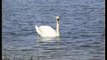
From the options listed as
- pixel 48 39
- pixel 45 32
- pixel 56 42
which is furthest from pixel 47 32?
pixel 56 42

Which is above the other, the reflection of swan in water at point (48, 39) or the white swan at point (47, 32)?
the white swan at point (47, 32)

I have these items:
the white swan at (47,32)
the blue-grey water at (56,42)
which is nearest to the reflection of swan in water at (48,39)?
the blue-grey water at (56,42)

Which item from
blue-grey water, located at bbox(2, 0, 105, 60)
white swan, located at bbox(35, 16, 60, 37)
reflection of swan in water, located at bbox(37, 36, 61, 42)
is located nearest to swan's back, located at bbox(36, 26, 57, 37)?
white swan, located at bbox(35, 16, 60, 37)

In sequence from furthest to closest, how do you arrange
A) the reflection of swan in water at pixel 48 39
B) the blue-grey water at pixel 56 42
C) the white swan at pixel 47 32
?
1. the white swan at pixel 47 32
2. the reflection of swan in water at pixel 48 39
3. the blue-grey water at pixel 56 42

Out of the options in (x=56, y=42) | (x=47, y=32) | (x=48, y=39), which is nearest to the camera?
(x=56, y=42)

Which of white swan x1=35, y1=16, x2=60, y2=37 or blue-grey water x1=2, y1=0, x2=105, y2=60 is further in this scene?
white swan x1=35, y1=16, x2=60, y2=37

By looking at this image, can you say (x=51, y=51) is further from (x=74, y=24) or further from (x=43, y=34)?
(x=74, y=24)

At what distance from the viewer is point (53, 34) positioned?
561 inches

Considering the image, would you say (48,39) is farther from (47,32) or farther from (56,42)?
(47,32)

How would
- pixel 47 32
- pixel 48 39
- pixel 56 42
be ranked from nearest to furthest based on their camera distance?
pixel 56 42
pixel 48 39
pixel 47 32

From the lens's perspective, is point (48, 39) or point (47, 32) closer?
point (48, 39)

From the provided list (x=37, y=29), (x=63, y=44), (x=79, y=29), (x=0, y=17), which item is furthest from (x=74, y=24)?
(x=0, y=17)

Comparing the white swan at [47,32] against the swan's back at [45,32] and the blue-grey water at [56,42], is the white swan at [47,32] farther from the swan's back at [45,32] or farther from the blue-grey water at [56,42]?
the blue-grey water at [56,42]

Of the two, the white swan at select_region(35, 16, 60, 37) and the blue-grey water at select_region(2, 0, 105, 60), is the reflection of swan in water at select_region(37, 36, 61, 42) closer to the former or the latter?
the blue-grey water at select_region(2, 0, 105, 60)
